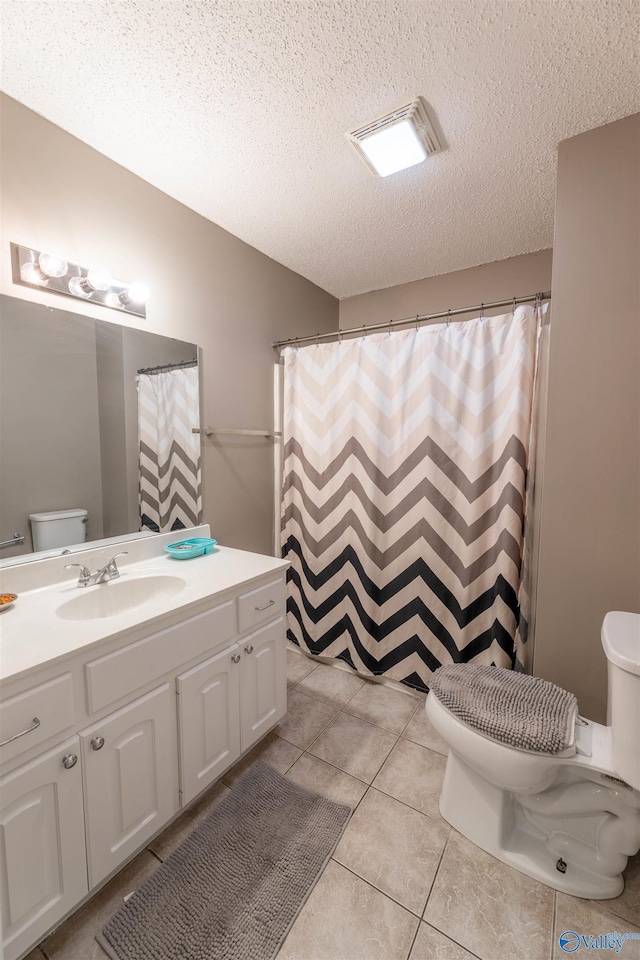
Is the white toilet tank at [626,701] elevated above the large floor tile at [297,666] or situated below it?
above

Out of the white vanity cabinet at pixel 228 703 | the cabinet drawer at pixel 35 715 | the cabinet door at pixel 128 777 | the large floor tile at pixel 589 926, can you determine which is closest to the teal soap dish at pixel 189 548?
the white vanity cabinet at pixel 228 703

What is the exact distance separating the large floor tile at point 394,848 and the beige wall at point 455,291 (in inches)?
98.7

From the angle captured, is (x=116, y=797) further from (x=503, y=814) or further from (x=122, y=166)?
(x=122, y=166)

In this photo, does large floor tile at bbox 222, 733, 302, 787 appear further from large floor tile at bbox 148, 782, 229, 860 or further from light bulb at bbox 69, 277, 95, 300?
light bulb at bbox 69, 277, 95, 300

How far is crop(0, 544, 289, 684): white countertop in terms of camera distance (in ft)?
3.04

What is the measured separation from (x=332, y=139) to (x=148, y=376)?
118 cm

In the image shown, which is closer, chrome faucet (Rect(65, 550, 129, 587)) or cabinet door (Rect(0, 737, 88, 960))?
cabinet door (Rect(0, 737, 88, 960))

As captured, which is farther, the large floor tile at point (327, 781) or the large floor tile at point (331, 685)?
the large floor tile at point (331, 685)

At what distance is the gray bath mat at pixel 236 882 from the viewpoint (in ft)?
3.22

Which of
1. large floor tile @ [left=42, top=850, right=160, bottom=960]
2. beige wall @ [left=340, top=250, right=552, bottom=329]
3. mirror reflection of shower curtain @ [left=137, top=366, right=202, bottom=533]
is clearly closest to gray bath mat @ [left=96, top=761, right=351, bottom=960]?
large floor tile @ [left=42, top=850, right=160, bottom=960]

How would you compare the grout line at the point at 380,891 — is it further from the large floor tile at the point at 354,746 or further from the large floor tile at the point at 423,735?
the large floor tile at the point at 423,735

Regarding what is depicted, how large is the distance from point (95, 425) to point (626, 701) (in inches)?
75.6

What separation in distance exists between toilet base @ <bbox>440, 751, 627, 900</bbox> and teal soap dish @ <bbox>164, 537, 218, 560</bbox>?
1.26 meters

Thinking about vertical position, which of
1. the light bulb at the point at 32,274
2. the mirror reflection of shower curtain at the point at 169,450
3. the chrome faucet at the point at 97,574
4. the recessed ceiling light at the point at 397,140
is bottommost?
the chrome faucet at the point at 97,574
